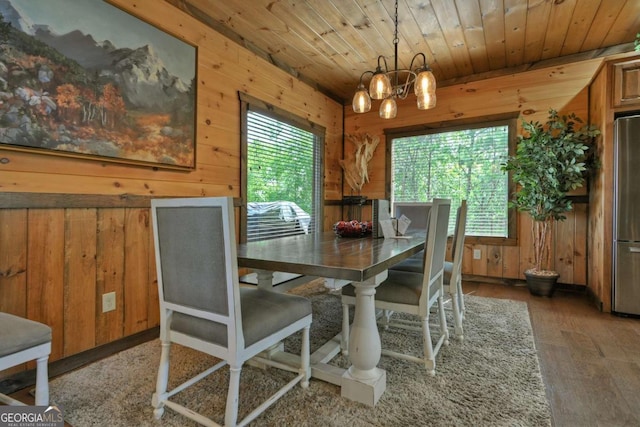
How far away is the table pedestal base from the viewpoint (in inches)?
58.7

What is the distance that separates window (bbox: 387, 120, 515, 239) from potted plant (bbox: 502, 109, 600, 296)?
35 centimetres

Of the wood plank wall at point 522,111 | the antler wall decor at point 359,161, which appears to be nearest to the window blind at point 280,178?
the antler wall decor at point 359,161

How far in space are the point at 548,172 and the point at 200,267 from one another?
3.22 m

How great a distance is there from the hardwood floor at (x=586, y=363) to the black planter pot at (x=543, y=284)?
14 centimetres

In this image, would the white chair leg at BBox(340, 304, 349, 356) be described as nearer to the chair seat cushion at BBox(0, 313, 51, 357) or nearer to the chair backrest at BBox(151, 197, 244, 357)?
the chair backrest at BBox(151, 197, 244, 357)

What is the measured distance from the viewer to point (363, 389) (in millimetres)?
1507

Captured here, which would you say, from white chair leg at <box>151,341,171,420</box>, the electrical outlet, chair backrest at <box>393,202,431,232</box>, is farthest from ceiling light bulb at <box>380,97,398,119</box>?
the electrical outlet

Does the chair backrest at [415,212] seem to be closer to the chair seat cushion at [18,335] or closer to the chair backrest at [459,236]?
the chair backrest at [459,236]

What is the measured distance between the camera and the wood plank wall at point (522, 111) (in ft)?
11.2

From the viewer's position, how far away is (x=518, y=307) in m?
2.94

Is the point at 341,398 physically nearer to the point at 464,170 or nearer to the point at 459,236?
the point at 459,236

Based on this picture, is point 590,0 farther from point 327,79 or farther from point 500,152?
point 327,79

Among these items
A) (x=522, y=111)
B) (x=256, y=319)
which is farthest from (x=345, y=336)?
(x=522, y=111)

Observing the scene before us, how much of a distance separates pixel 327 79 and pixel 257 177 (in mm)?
1681
